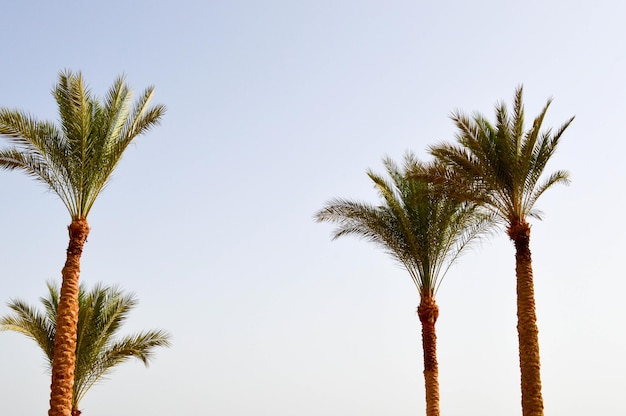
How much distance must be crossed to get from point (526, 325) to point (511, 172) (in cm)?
370

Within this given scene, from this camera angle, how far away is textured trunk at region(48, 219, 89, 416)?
625 inches

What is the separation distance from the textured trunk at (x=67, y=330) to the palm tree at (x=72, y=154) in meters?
0.02

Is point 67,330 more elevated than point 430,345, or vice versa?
point 430,345

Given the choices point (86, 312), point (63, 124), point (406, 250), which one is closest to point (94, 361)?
point (86, 312)

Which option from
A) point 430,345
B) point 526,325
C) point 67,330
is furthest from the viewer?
point 430,345

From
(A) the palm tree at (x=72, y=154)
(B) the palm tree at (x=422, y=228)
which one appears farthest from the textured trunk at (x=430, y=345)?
(A) the palm tree at (x=72, y=154)

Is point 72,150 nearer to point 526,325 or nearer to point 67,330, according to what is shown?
point 67,330

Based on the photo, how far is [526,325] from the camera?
17.1 metres

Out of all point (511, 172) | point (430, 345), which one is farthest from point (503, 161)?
point (430, 345)

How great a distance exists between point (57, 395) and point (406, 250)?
34.3 ft

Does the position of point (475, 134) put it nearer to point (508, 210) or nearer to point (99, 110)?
point (508, 210)

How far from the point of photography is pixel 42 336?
71.6 feet

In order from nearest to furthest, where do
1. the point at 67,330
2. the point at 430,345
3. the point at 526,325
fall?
the point at 67,330 → the point at 526,325 → the point at 430,345

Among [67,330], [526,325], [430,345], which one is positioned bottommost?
[67,330]
